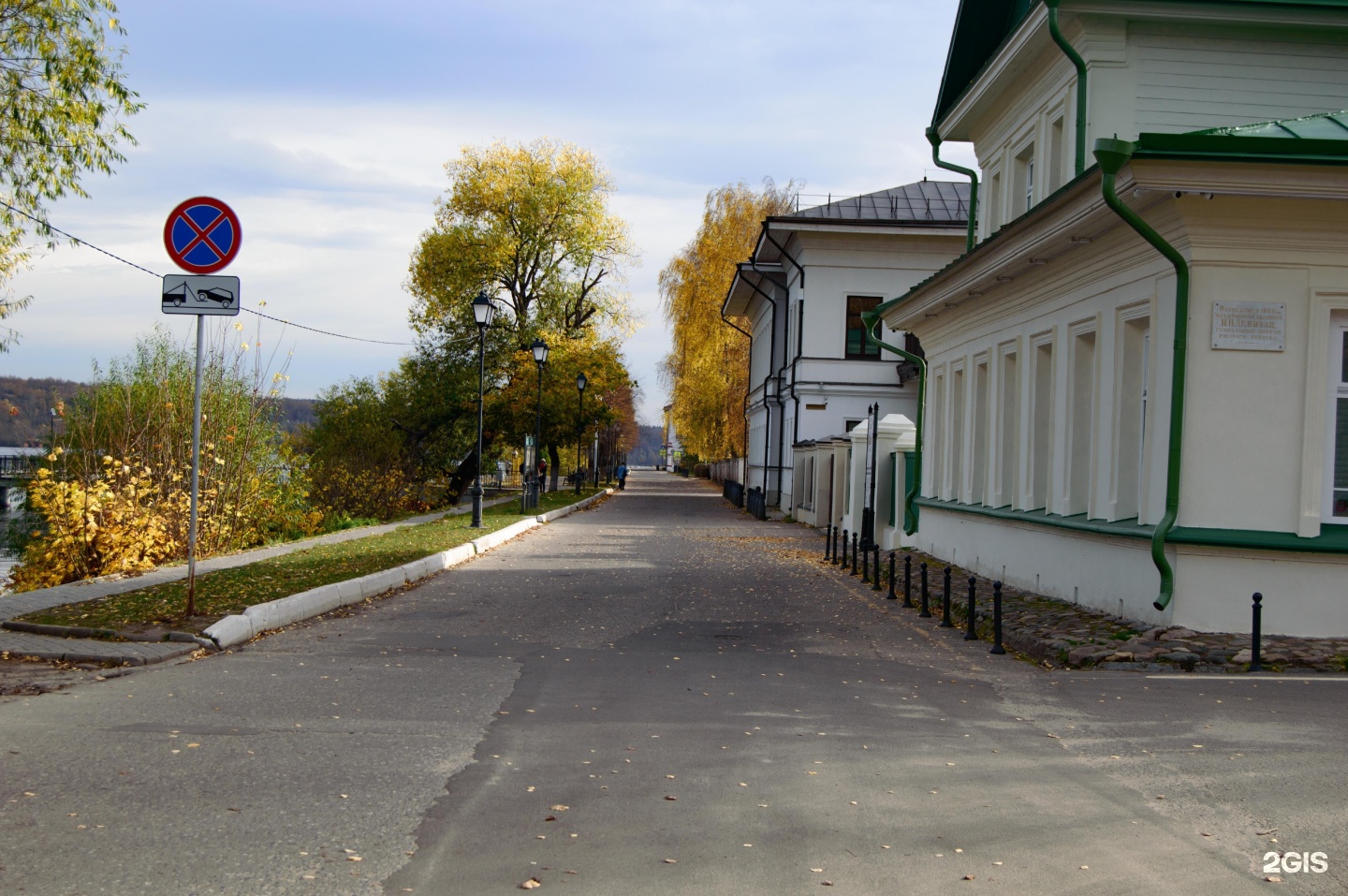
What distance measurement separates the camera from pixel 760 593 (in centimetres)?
1611

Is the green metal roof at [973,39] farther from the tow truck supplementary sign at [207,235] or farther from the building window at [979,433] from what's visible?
the tow truck supplementary sign at [207,235]

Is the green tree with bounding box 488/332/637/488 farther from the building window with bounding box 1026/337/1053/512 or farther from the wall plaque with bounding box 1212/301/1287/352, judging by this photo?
the wall plaque with bounding box 1212/301/1287/352

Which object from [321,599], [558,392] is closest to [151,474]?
[321,599]

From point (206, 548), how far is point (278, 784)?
602 inches

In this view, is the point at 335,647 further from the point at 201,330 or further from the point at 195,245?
the point at 195,245

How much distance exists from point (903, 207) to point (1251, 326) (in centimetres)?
2972

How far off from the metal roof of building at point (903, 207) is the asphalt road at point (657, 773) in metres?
29.1

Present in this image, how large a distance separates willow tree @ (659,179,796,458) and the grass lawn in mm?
30544

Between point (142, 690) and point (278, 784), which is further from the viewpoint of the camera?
point (142, 690)

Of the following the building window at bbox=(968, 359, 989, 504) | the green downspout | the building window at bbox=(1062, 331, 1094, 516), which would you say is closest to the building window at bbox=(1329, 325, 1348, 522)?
the building window at bbox=(1062, 331, 1094, 516)

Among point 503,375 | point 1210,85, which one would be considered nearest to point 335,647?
point 1210,85

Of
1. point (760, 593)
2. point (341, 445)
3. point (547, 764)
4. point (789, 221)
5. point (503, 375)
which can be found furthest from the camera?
point (503, 375)

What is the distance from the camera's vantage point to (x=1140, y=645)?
35.1 ft

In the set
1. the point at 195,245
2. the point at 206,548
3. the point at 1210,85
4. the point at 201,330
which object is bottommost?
the point at 206,548
